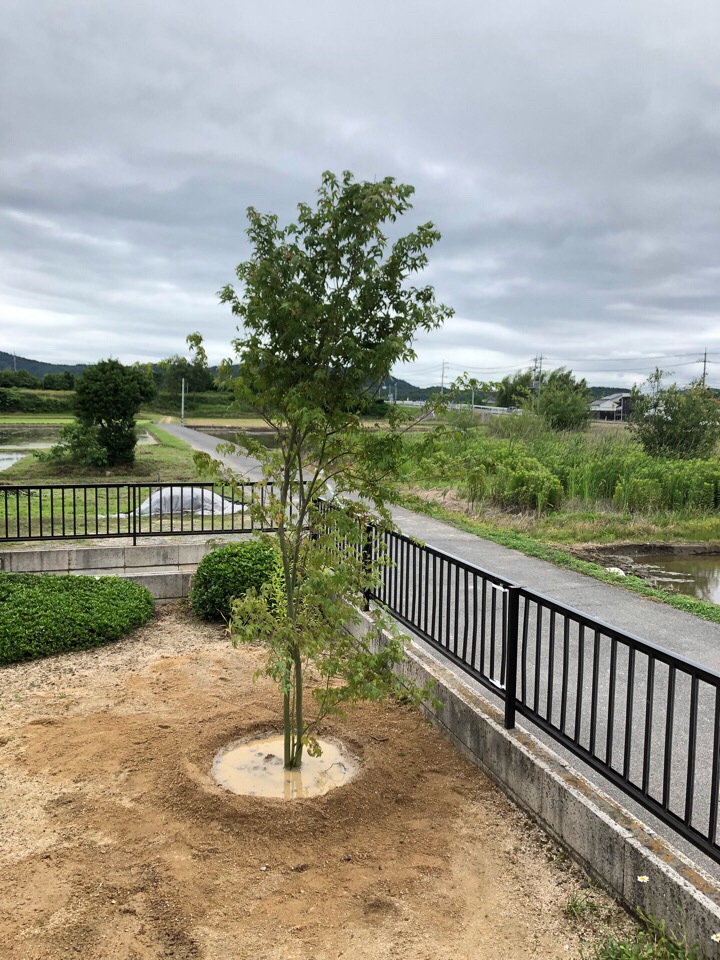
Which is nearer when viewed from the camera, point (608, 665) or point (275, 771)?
point (275, 771)

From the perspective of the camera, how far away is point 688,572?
10.9m

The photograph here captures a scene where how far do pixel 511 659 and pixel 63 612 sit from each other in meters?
4.50

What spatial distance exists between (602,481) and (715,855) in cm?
1328

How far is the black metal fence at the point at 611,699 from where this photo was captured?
3.08m

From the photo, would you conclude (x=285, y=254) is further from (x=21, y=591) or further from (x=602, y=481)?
(x=602, y=481)

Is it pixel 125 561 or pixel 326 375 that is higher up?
pixel 326 375

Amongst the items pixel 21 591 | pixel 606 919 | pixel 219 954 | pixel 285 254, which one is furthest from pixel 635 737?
pixel 21 591

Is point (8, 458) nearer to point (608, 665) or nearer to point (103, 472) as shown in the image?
point (103, 472)

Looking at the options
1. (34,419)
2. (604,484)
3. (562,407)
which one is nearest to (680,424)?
(604,484)

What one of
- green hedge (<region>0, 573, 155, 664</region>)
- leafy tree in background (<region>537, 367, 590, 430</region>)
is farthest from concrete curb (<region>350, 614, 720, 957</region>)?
leafy tree in background (<region>537, 367, 590, 430</region>)

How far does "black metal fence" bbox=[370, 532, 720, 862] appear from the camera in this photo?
10.1 ft

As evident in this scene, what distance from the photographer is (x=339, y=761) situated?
4652mm

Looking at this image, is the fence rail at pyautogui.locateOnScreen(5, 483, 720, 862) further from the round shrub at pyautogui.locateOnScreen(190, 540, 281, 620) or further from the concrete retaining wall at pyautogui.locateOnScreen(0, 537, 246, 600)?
the concrete retaining wall at pyautogui.locateOnScreen(0, 537, 246, 600)

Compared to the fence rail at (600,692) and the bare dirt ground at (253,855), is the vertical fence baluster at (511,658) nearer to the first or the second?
the fence rail at (600,692)
